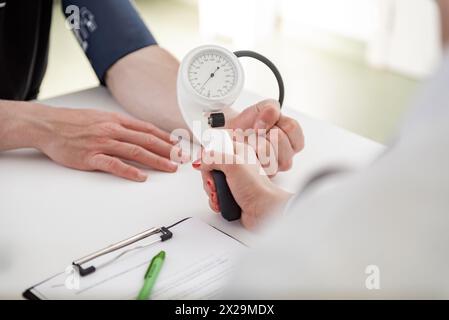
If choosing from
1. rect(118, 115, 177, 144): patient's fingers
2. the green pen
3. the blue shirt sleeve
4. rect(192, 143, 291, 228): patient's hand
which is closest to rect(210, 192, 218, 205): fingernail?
rect(192, 143, 291, 228): patient's hand

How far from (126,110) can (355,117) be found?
164cm

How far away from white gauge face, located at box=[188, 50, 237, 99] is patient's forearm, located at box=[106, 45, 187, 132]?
158 millimetres

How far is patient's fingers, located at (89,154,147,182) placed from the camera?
105cm

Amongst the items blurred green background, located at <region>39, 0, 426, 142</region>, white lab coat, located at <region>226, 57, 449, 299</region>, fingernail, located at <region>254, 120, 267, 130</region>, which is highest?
white lab coat, located at <region>226, 57, 449, 299</region>

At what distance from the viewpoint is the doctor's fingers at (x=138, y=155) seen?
3.56ft

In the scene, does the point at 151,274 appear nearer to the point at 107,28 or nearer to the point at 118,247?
the point at 118,247

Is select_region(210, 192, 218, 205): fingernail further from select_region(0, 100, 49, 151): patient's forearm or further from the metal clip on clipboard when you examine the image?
select_region(0, 100, 49, 151): patient's forearm

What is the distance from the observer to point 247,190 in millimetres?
918

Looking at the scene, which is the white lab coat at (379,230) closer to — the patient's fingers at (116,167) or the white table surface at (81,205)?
the white table surface at (81,205)

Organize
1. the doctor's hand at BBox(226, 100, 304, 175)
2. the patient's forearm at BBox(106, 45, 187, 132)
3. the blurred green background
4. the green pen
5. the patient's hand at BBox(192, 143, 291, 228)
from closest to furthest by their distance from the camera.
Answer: the green pen, the patient's hand at BBox(192, 143, 291, 228), the doctor's hand at BBox(226, 100, 304, 175), the patient's forearm at BBox(106, 45, 187, 132), the blurred green background

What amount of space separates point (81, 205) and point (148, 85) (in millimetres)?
397

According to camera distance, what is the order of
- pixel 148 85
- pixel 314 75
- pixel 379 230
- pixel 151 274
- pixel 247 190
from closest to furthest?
pixel 379 230, pixel 151 274, pixel 247 190, pixel 148 85, pixel 314 75

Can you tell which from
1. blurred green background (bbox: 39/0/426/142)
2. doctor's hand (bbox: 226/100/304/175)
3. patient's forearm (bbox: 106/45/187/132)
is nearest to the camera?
doctor's hand (bbox: 226/100/304/175)

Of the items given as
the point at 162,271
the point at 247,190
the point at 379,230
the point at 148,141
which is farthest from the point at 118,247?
the point at 379,230
